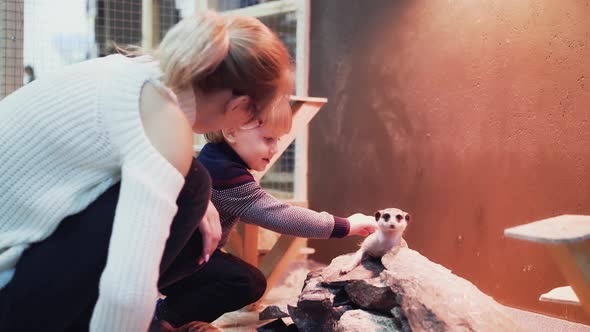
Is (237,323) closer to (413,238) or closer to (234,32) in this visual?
(413,238)

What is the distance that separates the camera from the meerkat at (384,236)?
1.79 metres

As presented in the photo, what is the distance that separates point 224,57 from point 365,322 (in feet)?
2.90

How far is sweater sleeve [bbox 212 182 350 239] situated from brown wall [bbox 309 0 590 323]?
0.89 metres

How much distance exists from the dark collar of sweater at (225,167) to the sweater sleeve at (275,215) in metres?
0.02

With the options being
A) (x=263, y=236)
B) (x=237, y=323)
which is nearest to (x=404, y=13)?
(x=263, y=236)

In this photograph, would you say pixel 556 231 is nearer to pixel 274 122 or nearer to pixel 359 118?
pixel 274 122

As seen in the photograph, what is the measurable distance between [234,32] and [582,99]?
150cm

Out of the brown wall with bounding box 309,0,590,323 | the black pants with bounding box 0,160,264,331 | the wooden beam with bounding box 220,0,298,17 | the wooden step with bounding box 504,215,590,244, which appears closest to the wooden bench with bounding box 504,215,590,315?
the wooden step with bounding box 504,215,590,244

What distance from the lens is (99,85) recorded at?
119 centimetres

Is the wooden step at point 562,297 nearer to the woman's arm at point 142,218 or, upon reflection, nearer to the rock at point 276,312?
the rock at point 276,312

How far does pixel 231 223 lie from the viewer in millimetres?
→ 2004

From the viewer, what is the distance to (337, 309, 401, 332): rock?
5.53ft

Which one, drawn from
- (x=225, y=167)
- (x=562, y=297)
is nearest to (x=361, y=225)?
(x=225, y=167)

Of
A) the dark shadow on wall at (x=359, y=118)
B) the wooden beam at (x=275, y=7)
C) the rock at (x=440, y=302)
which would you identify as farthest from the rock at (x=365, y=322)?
the wooden beam at (x=275, y=7)
